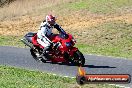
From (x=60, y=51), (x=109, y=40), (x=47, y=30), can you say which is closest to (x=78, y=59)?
(x=60, y=51)

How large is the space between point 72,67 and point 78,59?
0.46m

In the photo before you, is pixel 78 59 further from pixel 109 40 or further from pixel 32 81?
pixel 109 40

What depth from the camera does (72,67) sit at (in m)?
14.4

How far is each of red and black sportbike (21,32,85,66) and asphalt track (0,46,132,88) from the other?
323 mm

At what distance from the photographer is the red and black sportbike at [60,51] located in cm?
1479

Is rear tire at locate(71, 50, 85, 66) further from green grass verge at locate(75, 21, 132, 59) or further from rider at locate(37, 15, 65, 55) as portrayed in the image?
green grass verge at locate(75, 21, 132, 59)

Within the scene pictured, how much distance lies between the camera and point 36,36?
1634cm

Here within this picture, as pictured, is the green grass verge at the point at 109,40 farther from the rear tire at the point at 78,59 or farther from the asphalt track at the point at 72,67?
the rear tire at the point at 78,59

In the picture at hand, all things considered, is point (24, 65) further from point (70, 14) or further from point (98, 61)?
point (70, 14)

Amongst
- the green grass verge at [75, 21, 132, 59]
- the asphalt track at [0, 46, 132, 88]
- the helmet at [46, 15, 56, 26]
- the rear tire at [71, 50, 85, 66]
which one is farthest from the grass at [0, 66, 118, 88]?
the green grass verge at [75, 21, 132, 59]

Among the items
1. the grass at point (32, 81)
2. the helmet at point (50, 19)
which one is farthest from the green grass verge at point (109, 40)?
the grass at point (32, 81)

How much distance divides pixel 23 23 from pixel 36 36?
16.7m

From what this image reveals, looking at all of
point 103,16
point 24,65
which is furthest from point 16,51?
point 103,16

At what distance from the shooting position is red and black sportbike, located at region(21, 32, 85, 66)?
14.8 m
